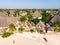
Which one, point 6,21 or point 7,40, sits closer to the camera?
Result: point 7,40

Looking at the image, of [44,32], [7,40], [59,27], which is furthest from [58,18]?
[7,40]

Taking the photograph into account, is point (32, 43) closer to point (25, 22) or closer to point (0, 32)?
point (0, 32)

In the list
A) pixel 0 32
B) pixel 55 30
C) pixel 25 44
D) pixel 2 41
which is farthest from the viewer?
pixel 55 30

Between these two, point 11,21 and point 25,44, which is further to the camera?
point 11,21

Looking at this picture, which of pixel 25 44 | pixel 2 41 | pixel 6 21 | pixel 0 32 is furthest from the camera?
pixel 6 21

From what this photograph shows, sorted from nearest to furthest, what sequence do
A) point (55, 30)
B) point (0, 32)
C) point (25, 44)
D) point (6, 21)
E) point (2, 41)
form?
point (25, 44) < point (2, 41) < point (0, 32) < point (55, 30) < point (6, 21)

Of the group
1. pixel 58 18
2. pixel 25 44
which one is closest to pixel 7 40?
pixel 25 44

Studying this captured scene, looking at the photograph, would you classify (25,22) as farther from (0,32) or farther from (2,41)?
(2,41)

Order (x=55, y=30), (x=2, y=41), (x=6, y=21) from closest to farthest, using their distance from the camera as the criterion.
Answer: (x=2, y=41)
(x=55, y=30)
(x=6, y=21)
